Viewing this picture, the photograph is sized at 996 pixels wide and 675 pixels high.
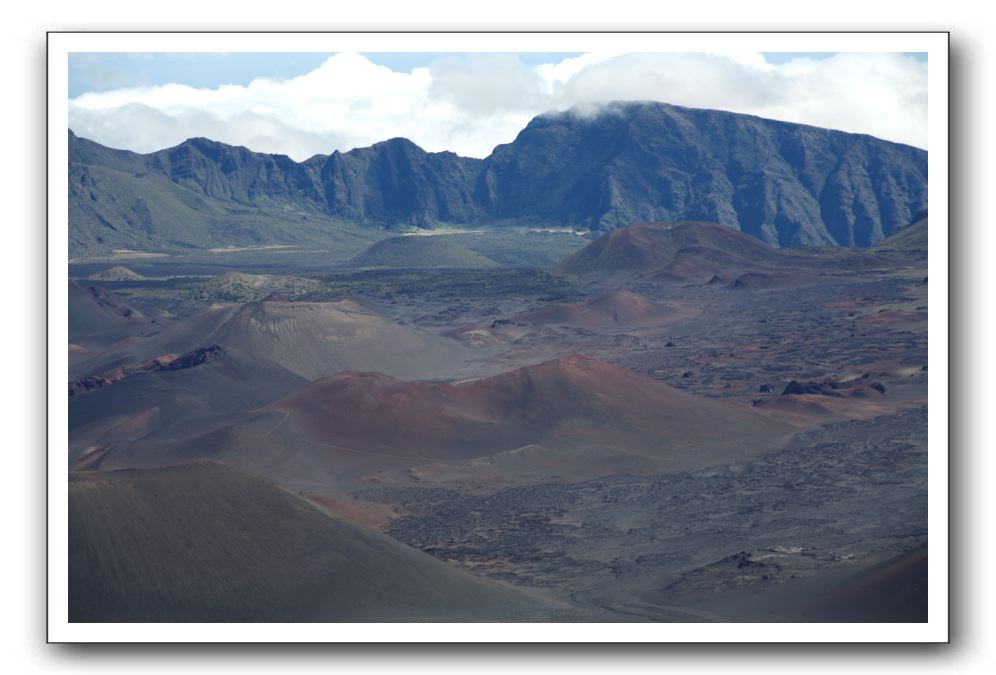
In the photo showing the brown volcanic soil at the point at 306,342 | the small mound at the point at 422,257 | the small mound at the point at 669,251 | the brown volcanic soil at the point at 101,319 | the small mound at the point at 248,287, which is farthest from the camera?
the small mound at the point at 422,257

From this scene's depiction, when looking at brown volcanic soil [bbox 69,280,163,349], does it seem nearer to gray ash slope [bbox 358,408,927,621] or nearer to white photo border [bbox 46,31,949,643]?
gray ash slope [bbox 358,408,927,621]

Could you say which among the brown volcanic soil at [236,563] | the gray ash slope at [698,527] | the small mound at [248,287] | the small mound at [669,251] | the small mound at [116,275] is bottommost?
the gray ash slope at [698,527]

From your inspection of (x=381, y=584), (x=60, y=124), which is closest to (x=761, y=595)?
(x=381, y=584)

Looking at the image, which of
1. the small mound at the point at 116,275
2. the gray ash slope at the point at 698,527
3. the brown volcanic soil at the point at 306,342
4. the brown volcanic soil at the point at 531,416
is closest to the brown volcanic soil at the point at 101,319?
the brown volcanic soil at the point at 306,342

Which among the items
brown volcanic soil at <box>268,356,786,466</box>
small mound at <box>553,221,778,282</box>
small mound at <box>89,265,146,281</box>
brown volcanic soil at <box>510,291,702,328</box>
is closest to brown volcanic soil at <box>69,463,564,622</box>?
brown volcanic soil at <box>268,356,786,466</box>

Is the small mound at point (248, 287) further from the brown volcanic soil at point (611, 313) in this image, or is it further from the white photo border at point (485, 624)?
the white photo border at point (485, 624)

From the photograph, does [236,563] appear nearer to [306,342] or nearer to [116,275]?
[306,342]

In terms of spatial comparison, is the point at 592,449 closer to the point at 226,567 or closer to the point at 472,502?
the point at 472,502
